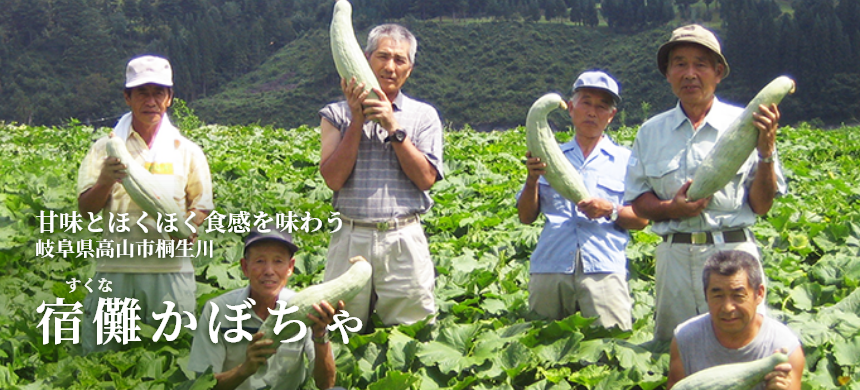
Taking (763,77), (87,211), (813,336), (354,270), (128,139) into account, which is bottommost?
(813,336)

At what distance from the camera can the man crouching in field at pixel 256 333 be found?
368cm

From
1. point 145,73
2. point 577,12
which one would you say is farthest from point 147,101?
point 577,12

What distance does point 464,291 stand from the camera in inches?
228

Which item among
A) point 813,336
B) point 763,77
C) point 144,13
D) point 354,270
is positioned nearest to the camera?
point 354,270

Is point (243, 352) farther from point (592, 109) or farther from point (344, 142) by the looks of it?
point (592, 109)

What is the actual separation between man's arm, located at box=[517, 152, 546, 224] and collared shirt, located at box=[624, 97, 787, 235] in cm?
51

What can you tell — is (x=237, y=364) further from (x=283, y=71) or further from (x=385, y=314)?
(x=283, y=71)

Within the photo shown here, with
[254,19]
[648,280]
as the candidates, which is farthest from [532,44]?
[648,280]

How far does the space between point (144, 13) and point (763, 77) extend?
87.2m

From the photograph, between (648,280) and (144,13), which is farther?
(144,13)

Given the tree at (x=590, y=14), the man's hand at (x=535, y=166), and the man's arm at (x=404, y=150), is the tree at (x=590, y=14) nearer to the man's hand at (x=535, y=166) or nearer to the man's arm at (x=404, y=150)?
the man's hand at (x=535, y=166)

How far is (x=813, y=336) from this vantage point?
4.48 metres

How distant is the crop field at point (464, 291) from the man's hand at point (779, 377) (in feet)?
2.67

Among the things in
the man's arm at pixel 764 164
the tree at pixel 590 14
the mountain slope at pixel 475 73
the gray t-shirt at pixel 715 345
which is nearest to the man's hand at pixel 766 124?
the man's arm at pixel 764 164
